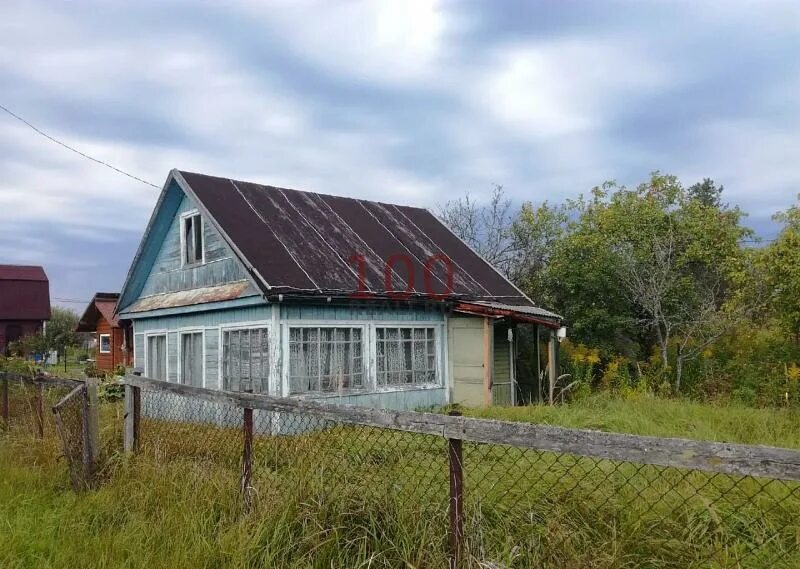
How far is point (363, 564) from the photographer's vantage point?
341cm

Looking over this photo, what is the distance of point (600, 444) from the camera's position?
2773 millimetres

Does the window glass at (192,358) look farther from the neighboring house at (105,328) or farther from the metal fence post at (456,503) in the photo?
the neighboring house at (105,328)

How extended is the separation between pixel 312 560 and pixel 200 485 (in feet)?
4.70

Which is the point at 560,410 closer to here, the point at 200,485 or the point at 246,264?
the point at 246,264

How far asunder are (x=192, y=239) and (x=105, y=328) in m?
17.8

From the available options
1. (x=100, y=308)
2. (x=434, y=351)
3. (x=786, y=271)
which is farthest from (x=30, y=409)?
(x=100, y=308)

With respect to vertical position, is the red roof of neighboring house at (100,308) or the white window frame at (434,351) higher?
the red roof of neighboring house at (100,308)

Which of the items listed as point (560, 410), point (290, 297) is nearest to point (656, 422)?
point (560, 410)

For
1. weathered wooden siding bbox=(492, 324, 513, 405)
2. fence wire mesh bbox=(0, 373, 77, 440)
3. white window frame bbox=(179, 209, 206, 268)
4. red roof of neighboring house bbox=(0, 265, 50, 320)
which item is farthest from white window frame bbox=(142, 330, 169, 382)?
red roof of neighboring house bbox=(0, 265, 50, 320)

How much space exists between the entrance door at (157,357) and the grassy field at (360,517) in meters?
8.38

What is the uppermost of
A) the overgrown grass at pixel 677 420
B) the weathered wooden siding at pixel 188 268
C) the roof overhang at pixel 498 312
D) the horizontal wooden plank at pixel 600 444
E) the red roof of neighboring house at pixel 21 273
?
the red roof of neighboring house at pixel 21 273

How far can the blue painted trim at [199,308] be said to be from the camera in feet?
36.3

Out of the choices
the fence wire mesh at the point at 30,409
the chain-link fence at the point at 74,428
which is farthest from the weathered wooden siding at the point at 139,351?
the chain-link fence at the point at 74,428

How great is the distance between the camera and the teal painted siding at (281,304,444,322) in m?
11.0
